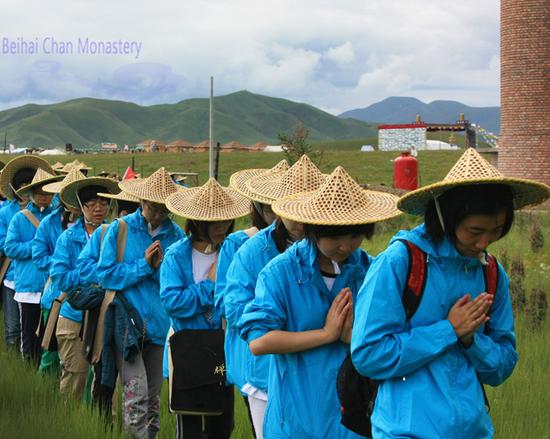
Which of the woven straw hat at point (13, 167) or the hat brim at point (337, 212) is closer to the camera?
the hat brim at point (337, 212)

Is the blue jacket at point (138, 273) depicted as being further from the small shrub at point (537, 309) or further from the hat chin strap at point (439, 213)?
the small shrub at point (537, 309)

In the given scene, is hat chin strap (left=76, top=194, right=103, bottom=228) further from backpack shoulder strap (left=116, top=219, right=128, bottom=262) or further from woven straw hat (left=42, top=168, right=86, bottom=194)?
backpack shoulder strap (left=116, top=219, right=128, bottom=262)

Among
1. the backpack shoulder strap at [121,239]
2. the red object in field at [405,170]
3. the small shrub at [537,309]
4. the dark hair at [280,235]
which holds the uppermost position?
the red object in field at [405,170]

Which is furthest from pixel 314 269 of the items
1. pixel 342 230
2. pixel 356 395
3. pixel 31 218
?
pixel 31 218

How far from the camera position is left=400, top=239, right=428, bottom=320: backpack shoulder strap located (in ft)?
10.6

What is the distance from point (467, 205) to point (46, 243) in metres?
5.96

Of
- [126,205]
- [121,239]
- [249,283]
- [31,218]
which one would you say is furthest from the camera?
[31,218]

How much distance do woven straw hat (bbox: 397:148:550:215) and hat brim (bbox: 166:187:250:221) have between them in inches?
92.0

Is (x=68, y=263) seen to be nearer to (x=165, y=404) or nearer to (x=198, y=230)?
(x=165, y=404)

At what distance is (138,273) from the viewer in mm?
6355

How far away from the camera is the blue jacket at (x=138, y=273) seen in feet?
20.9

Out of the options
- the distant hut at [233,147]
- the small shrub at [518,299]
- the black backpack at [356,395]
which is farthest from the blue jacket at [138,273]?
the distant hut at [233,147]

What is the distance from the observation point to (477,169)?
3256 millimetres

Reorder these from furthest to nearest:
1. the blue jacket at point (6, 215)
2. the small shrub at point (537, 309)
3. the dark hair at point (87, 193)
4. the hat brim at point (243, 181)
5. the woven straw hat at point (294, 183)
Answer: the blue jacket at point (6, 215) < the small shrub at point (537, 309) < the dark hair at point (87, 193) < the hat brim at point (243, 181) < the woven straw hat at point (294, 183)
